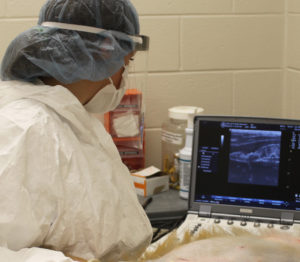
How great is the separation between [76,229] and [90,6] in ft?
1.69

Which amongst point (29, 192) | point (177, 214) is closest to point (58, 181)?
point (29, 192)

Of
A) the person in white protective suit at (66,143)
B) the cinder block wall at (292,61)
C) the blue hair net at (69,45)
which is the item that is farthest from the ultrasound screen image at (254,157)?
the cinder block wall at (292,61)

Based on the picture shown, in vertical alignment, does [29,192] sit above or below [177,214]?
above

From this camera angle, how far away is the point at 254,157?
1.37m

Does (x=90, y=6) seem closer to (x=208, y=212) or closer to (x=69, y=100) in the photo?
(x=69, y=100)

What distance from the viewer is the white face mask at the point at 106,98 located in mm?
1212

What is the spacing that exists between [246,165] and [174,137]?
0.46 metres

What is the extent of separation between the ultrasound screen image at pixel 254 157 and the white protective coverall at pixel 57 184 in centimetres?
39

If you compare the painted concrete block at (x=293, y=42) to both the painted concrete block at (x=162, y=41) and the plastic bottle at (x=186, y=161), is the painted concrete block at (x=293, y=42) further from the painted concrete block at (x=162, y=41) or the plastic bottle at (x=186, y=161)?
the plastic bottle at (x=186, y=161)

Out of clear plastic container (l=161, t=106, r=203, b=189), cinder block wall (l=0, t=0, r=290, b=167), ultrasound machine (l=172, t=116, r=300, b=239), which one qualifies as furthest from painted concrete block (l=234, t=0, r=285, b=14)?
ultrasound machine (l=172, t=116, r=300, b=239)

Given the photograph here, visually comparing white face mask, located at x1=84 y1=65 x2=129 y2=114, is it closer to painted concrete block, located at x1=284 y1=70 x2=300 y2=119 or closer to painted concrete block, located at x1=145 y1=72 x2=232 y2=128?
painted concrete block, located at x1=145 y1=72 x2=232 y2=128

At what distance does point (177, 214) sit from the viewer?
153 centimetres

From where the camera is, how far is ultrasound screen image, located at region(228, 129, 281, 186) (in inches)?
53.2

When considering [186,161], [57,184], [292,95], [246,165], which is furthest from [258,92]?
[57,184]
